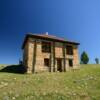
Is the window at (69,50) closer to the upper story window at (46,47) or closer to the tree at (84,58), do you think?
the upper story window at (46,47)

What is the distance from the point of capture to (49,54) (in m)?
34.8

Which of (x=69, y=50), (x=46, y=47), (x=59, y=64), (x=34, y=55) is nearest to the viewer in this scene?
(x=34, y=55)

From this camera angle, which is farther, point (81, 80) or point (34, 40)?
point (34, 40)

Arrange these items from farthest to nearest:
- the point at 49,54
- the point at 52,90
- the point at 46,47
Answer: the point at 46,47, the point at 49,54, the point at 52,90

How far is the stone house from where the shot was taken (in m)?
32.8

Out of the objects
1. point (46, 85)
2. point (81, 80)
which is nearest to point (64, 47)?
point (81, 80)

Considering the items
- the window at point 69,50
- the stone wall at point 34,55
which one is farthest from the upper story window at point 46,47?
the window at point 69,50

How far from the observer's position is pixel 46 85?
20547 millimetres

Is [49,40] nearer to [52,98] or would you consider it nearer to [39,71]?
[39,71]

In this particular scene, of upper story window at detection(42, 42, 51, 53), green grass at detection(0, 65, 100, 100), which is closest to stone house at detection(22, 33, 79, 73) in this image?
upper story window at detection(42, 42, 51, 53)

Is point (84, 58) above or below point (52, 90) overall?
above

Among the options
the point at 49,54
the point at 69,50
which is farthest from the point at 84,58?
the point at 49,54

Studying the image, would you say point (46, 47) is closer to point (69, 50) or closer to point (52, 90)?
point (69, 50)

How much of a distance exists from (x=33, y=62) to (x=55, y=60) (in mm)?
4893
